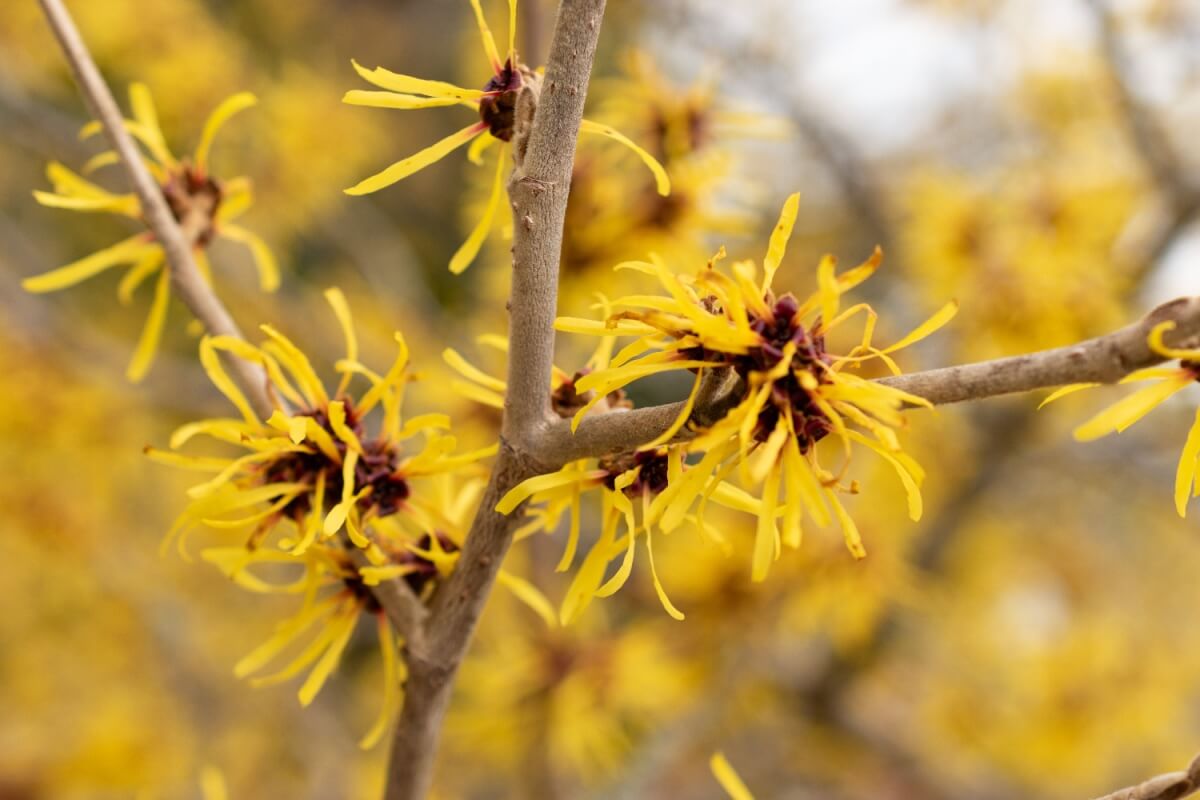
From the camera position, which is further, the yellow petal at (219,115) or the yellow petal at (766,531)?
the yellow petal at (219,115)

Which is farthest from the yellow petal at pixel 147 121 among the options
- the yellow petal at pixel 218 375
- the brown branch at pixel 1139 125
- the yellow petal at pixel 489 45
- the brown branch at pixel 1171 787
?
the brown branch at pixel 1139 125

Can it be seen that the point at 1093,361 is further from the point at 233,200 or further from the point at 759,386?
the point at 233,200

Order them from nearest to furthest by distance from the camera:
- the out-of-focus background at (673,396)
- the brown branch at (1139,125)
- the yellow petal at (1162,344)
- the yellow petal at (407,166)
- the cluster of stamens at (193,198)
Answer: the yellow petal at (1162,344) → the yellow petal at (407,166) → the cluster of stamens at (193,198) → the out-of-focus background at (673,396) → the brown branch at (1139,125)

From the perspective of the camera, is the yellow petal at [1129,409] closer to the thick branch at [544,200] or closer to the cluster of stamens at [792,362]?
the cluster of stamens at [792,362]

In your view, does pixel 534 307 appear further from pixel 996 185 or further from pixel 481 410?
pixel 996 185

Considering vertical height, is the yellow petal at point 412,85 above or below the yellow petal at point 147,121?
above

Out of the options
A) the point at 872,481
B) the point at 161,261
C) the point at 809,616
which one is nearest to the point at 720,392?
the point at 161,261
